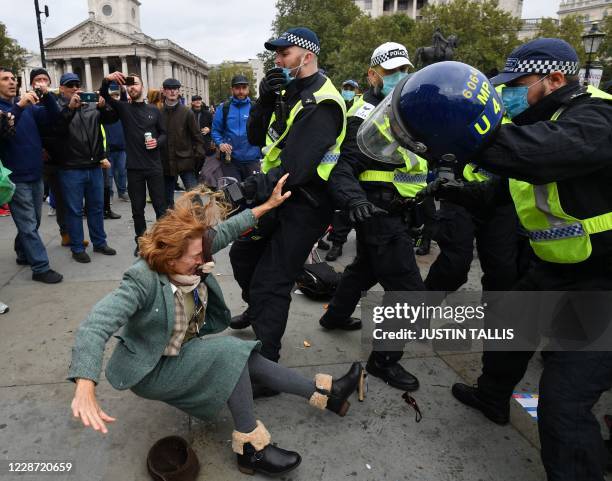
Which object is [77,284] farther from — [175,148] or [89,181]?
[175,148]

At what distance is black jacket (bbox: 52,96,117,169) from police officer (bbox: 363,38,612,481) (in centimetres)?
421

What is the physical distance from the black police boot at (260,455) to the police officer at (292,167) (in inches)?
23.0

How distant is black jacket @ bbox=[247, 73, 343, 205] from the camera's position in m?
2.43

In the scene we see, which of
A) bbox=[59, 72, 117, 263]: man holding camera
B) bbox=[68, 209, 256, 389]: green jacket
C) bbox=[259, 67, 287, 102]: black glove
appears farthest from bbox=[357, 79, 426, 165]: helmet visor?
bbox=[59, 72, 117, 263]: man holding camera

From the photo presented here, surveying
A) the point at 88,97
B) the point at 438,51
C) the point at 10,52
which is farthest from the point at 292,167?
the point at 10,52

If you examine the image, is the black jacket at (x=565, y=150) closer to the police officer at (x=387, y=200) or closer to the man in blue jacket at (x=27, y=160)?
the police officer at (x=387, y=200)

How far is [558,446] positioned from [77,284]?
13.6 ft

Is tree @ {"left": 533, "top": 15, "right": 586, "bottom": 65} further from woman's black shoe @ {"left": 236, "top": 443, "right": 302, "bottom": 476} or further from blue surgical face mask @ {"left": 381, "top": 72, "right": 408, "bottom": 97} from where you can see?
woman's black shoe @ {"left": 236, "top": 443, "right": 302, "bottom": 476}

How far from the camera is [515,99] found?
2.19 m

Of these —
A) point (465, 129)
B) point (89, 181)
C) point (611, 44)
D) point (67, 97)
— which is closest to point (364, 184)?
point (465, 129)

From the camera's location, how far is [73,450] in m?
2.19

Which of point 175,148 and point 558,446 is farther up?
point 175,148

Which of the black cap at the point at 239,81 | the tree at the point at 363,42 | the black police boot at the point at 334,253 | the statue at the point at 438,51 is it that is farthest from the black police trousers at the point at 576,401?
the tree at the point at 363,42

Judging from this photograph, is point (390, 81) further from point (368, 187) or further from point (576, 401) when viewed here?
point (576, 401)
